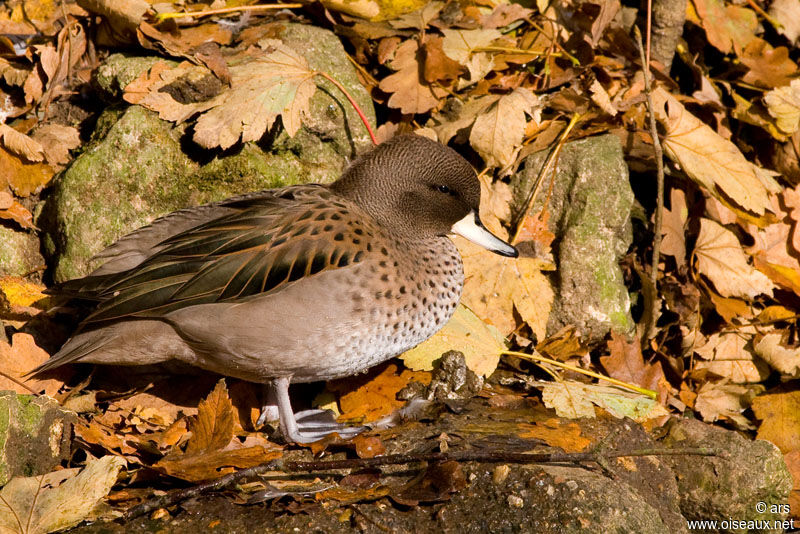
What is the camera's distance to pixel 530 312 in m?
4.11

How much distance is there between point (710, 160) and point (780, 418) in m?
1.45

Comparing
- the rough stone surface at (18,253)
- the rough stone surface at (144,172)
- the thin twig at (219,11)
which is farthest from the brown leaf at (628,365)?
the rough stone surface at (18,253)

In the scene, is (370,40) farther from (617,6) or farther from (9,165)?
(9,165)

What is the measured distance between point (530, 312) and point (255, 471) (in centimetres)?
182

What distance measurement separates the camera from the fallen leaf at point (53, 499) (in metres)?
2.63

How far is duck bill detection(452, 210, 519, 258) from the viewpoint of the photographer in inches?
145

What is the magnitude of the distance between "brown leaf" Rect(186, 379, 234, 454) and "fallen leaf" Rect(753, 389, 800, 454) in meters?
2.80

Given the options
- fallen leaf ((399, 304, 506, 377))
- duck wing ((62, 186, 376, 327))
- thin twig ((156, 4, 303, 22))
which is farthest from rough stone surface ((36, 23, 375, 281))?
fallen leaf ((399, 304, 506, 377))

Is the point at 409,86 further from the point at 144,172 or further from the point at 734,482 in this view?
the point at 734,482

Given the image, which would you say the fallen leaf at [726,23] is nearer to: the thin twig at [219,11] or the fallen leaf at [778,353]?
the fallen leaf at [778,353]

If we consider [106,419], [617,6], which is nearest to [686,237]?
[617,6]

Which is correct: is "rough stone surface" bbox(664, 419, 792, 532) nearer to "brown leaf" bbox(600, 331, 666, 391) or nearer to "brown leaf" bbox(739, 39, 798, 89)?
"brown leaf" bbox(600, 331, 666, 391)

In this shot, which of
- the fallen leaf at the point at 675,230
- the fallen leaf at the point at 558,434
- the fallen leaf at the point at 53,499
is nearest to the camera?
the fallen leaf at the point at 53,499

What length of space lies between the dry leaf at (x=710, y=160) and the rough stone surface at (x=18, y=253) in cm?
354
